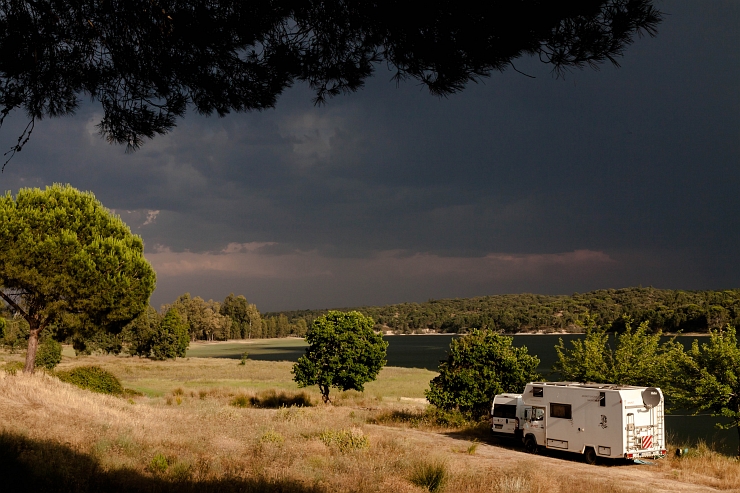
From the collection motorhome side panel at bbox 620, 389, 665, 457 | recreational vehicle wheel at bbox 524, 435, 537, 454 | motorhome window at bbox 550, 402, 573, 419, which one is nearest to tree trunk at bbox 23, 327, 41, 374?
recreational vehicle wheel at bbox 524, 435, 537, 454

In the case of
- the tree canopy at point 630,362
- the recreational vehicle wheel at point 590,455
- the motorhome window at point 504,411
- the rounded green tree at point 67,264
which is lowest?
the recreational vehicle wheel at point 590,455

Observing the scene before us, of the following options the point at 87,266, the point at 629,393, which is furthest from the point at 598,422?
the point at 87,266

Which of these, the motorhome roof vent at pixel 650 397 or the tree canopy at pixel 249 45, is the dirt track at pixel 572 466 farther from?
the tree canopy at pixel 249 45

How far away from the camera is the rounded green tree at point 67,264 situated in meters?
29.8

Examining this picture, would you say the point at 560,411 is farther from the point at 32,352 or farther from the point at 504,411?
the point at 32,352

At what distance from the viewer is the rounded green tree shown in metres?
29.8

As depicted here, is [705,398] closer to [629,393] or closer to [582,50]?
[629,393]

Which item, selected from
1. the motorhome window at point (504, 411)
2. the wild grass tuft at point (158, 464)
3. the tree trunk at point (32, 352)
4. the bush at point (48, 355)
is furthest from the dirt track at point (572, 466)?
the bush at point (48, 355)

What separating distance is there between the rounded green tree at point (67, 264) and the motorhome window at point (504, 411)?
72.3 ft

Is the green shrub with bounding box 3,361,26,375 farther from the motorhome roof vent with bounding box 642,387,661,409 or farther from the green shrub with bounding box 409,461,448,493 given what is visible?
the motorhome roof vent with bounding box 642,387,661,409

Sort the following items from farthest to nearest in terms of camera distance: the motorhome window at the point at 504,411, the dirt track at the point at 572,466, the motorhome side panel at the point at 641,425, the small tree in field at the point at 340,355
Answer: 1. the small tree in field at the point at 340,355
2. the motorhome window at the point at 504,411
3. the motorhome side panel at the point at 641,425
4. the dirt track at the point at 572,466

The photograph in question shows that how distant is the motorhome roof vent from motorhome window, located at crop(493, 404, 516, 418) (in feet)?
23.0

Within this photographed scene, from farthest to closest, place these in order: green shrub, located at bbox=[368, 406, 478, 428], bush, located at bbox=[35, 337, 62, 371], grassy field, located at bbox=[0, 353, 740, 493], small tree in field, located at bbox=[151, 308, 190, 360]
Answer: small tree in field, located at bbox=[151, 308, 190, 360] < bush, located at bbox=[35, 337, 62, 371] < green shrub, located at bbox=[368, 406, 478, 428] < grassy field, located at bbox=[0, 353, 740, 493]

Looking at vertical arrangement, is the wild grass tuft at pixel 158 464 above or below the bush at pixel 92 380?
above
